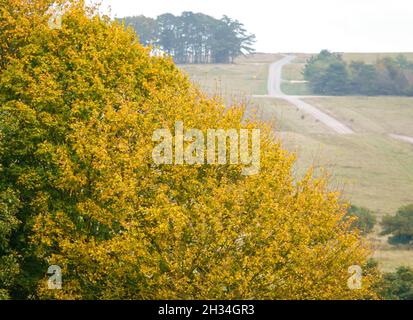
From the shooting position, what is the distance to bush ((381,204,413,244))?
87.2 meters

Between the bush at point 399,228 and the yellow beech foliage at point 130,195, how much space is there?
164ft

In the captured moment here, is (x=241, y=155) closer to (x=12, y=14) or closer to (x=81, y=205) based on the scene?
(x=81, y=205)

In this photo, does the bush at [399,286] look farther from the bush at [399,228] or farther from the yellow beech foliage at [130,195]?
the bush at [399,228]

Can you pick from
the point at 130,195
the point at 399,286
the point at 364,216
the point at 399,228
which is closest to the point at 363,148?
the point at 364,216

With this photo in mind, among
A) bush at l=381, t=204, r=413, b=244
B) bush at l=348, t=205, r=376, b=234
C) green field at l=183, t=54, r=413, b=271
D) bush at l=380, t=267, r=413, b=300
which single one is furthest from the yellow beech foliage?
bush at l=381, t=204, r=413, b=244

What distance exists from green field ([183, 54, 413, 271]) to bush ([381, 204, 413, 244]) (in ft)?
4.34

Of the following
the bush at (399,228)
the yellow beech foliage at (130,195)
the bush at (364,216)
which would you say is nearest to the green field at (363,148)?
the bush at (399,228)

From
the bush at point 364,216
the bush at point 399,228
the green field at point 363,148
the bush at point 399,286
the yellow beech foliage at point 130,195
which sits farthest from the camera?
the green field at point 363,148

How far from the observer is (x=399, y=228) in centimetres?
8788

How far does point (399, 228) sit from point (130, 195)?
6096 cm

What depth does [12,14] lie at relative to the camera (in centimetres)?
4309

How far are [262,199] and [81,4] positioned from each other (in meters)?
21.0

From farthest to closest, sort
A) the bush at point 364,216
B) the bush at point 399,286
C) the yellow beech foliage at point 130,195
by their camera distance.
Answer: the bush at point 364,216 → the bush at point 399,286 → the yellow beech foliage at point 130,195

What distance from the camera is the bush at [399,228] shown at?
3435 inches
